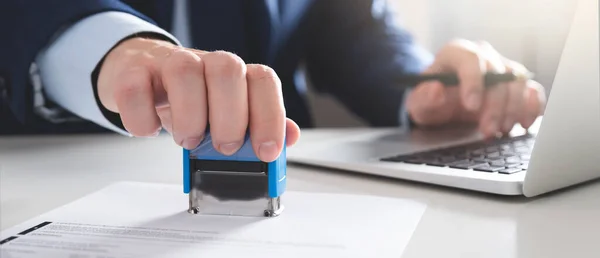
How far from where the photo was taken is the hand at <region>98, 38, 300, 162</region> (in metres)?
0.34

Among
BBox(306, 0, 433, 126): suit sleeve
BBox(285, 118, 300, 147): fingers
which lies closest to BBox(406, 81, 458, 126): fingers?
BBox(306, 0, 433, 126): suit sleeve

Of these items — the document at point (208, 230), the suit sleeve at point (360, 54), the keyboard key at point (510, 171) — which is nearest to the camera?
the document at point (208, 230)

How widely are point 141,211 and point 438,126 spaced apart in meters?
0.53

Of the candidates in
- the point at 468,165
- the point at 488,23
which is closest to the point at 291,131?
the point at 468,165

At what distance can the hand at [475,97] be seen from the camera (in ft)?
2.30

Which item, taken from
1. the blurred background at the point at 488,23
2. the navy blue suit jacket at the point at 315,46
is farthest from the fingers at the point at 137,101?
the blurred background at the point at 488,23

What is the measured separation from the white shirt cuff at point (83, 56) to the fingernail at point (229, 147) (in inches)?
5.6

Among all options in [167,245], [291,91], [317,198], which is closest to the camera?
[167,245]

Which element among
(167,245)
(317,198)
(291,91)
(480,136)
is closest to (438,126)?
(480,136)

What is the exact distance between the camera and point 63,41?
1.95 ft

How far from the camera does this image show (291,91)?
100 cm

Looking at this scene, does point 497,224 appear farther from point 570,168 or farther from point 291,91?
point 291,91

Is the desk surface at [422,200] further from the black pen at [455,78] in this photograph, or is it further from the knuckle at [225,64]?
the black pen at [455,78]

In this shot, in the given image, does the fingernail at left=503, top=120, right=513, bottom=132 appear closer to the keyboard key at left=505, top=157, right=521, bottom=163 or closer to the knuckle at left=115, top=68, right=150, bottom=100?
the keyboard key at left=505, top=157, right=521, bottom=163
